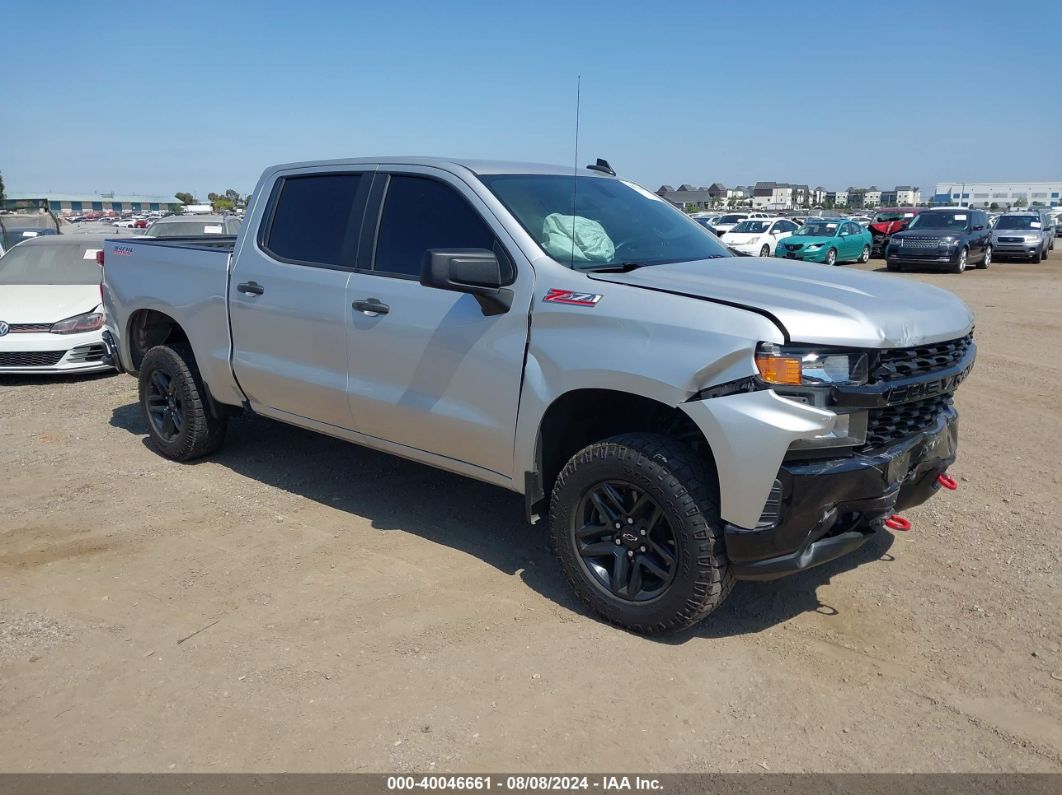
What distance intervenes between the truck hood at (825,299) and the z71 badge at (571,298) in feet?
0.41

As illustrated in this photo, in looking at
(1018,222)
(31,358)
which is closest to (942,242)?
(1018,222)

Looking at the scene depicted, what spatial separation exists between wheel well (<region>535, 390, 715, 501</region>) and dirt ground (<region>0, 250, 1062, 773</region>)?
27.2 inches

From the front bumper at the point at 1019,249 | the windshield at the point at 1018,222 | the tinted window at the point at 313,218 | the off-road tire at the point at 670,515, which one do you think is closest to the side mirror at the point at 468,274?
the off-road tire at the point at 670,515

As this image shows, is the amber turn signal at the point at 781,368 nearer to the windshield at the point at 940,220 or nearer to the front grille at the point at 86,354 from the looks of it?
the front grille at the point at 86,354

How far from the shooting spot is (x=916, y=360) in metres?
3.44

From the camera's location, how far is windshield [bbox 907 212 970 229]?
23922 millimetres

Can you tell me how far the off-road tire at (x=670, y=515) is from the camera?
339 cm

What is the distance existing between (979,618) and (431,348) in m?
2.82

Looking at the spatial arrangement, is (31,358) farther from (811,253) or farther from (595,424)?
(811,253)

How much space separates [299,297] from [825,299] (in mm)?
2852

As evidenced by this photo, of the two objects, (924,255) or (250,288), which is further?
(924,255)

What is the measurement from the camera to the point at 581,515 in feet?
12.5
